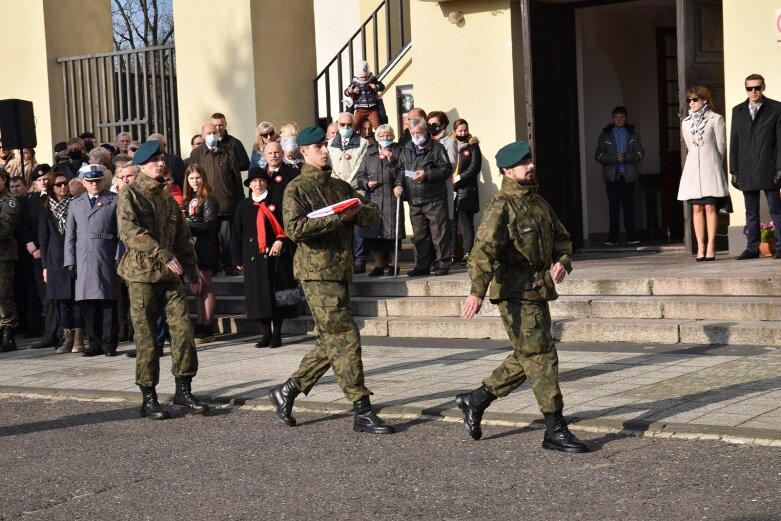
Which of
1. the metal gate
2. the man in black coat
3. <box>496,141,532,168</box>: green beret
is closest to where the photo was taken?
<box>496,141,532,168</box>: green beret

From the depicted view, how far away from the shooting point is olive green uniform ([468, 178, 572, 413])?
25.1ft

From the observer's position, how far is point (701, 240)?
14.3 metres

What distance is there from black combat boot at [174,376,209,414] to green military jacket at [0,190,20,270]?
5658mm

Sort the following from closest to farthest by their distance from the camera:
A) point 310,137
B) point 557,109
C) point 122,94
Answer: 1. point 310,137
2. point 557,109
3. point 122,94

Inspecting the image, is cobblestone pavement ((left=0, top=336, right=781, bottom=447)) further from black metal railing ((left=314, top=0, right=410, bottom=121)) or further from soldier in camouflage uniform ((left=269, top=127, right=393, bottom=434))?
black metal railing ((left=314, top=0, right=410, bottom=121))

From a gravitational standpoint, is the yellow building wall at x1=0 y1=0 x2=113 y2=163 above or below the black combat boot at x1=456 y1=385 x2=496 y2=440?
above

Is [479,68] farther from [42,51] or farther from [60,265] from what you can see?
[42,51]

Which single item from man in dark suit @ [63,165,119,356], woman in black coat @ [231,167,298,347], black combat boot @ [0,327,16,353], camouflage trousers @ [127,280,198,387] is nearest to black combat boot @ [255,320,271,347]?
woman in black coat @ [231,167,298,347]

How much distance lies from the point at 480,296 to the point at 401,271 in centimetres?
770

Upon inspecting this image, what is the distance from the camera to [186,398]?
9594mm

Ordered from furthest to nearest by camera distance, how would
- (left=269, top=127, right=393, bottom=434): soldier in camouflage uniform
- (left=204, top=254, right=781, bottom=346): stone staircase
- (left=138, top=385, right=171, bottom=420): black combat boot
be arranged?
(left=204, top=254, right=781, bottom=346): stone staircase → (left=138, top=385, right=171, bottom=420): black combat boot → (left=269, top=127, right=393, bottom=434): soldier in camouflage uniform

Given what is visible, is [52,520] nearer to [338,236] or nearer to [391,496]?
[391,496]

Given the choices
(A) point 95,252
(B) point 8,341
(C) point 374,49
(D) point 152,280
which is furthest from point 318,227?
(C) point 374,49

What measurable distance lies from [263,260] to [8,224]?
327cm
